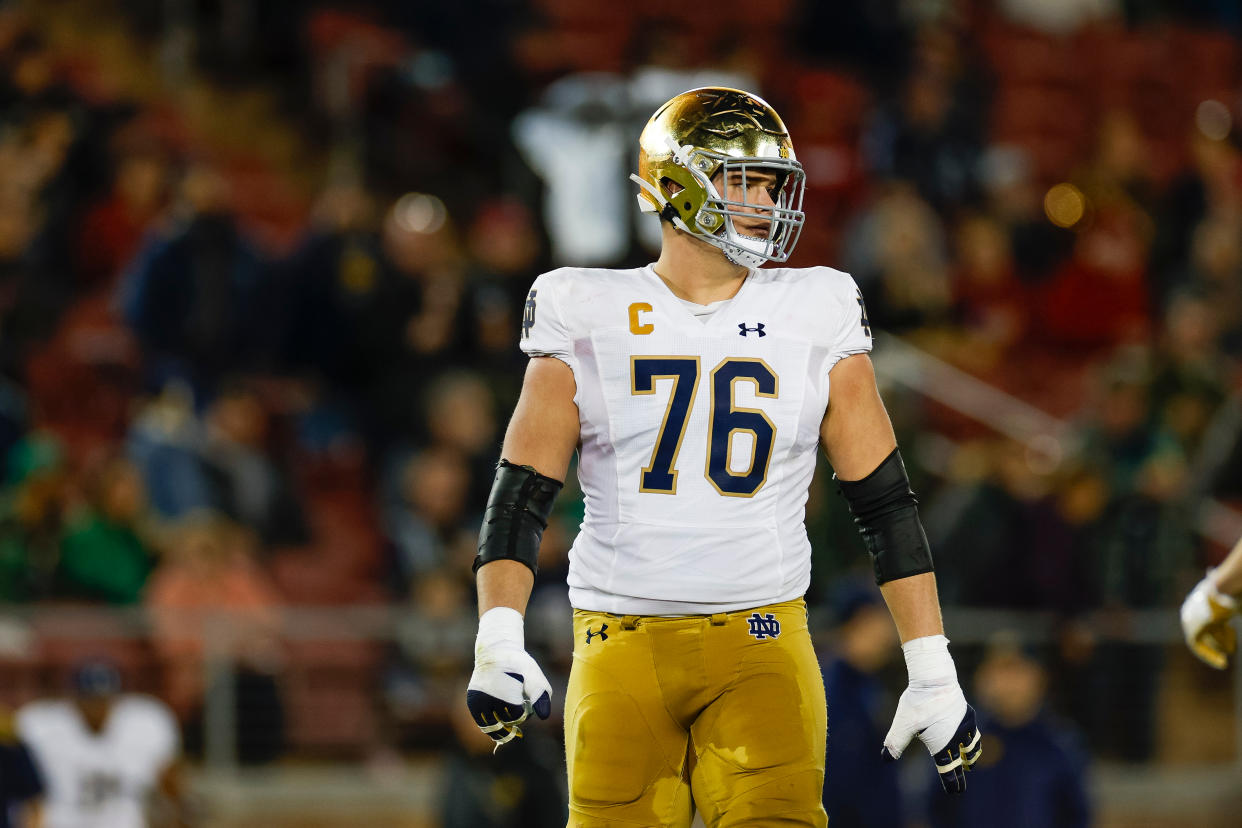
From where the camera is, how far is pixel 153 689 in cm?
866

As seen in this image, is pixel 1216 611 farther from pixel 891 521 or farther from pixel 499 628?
pixel 499 628

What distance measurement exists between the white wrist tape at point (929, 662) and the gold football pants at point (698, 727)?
216 millimetres

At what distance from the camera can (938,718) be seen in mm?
3891

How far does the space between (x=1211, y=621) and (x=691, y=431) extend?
83.6 inches

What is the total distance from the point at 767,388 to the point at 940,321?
779 centimetres

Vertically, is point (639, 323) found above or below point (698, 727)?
above

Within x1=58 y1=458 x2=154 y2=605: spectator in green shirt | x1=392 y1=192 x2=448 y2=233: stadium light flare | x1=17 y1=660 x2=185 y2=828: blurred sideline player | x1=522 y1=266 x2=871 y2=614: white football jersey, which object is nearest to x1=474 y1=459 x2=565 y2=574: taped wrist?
x1=522 y1=266 x2=871 y2=614: white football jersey

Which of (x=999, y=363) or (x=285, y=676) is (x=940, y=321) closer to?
(x=999, y=363)

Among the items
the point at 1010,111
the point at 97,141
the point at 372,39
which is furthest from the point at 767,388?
the point at 1010,111

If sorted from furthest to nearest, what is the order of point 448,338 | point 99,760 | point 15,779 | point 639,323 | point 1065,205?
1. point 1065,205
2. point 448,338
3. point 99,760
4. point 15,779
5. point 639,323

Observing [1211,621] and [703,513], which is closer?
[703,513]

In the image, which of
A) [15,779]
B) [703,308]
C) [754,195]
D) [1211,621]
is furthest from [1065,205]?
[703,308]

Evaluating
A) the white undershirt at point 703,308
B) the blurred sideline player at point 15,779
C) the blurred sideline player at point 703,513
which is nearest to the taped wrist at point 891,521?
the blurred sideline player at point 703,513

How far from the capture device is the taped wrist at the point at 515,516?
3.97m
